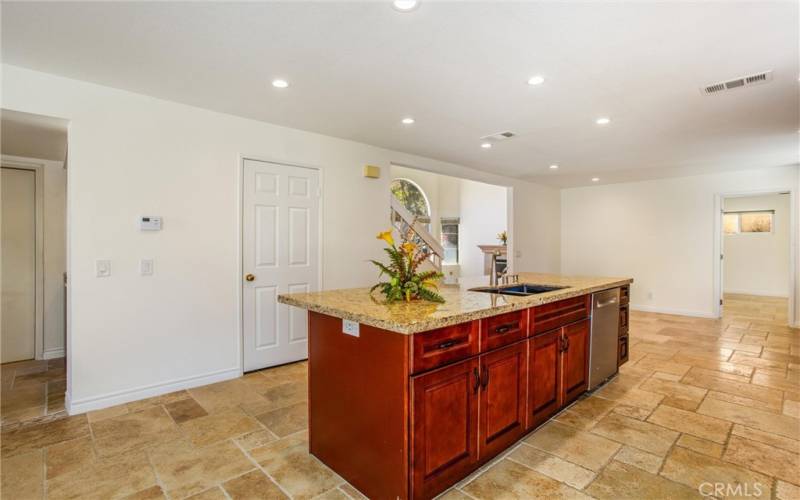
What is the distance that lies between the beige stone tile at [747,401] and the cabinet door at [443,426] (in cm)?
246

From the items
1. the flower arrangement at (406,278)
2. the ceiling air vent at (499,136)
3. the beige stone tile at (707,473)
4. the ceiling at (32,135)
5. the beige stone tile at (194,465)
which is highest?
the ceiling air vent at (499,136)

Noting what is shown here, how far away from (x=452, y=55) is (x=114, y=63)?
2192mm

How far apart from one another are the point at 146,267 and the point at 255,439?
1660 millimetres

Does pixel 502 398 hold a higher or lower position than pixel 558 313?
lower

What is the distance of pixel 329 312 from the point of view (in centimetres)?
195

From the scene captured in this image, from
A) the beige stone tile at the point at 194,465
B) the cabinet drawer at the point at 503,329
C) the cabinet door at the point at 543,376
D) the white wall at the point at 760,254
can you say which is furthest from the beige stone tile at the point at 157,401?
the white wall at the point at 760,254

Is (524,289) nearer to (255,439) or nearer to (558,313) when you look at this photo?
(558,313)

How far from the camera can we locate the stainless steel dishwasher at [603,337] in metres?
3.10

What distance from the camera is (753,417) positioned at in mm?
2777

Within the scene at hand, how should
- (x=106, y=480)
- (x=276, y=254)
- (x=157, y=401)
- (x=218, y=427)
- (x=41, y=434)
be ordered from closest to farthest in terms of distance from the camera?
(x=106, y=480), (x=41, y=434), (x=218, y=427), (x=157, y=401), (x=276, y=254)

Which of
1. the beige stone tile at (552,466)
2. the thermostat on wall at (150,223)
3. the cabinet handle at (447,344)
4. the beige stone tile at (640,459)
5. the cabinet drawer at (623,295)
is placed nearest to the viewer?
the cabinet handle at (447,344)

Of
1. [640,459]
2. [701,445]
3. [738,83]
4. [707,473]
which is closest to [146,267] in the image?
[640,459]

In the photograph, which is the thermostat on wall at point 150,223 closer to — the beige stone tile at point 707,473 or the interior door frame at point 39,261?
the interior door frame at point 39,261

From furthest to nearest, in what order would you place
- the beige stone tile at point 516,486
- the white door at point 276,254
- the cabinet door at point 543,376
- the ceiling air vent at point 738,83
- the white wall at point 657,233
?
1. the white wall at point 657,233
2. the white door at point 276,254
3. the ceiling air vent at point 738,83
4. the cabinet door at point 543,376
5. the beige stone tile at point 516,486
